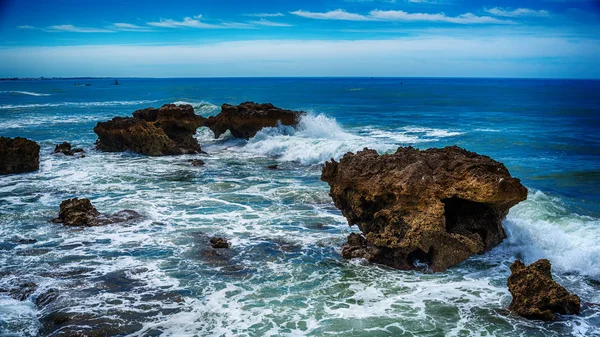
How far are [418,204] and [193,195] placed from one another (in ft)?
27.8

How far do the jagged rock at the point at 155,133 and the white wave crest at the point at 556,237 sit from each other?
16.1m

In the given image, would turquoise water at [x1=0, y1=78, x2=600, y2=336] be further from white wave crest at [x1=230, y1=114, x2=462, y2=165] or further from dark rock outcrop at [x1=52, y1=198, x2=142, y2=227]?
white wave crest at [x1=230, y1=114, x2=462, y2=165]

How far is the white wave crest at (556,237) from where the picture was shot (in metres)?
9.95

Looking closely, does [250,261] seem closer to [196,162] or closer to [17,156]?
[196,162]

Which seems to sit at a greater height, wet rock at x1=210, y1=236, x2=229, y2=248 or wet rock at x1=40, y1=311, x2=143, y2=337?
wet rock at x1=210, y1=236, x2=229, y2=248

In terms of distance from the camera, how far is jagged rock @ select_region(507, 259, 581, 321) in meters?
7.95

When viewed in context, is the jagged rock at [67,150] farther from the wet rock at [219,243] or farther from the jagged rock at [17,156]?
the wet rock at [219,243]

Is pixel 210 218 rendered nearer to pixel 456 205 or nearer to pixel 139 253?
pixel 139 253

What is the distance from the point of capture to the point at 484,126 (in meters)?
36.0

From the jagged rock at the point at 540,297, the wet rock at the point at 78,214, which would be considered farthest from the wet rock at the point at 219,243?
the jagged rock at the point at 540,297

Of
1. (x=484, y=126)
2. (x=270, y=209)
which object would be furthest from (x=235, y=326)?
(x=484, y=126)

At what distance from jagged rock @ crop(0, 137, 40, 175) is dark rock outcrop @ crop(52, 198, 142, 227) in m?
7.90

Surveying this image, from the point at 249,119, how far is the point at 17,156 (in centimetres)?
1159

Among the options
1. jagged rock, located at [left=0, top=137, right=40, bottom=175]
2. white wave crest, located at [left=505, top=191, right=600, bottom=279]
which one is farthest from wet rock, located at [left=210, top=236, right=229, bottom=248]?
jagged rock, located at [left=0, top=137, right=40, bottom=175]
